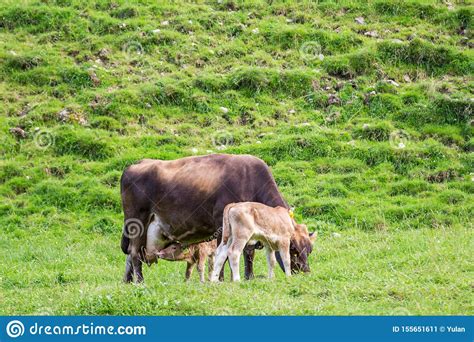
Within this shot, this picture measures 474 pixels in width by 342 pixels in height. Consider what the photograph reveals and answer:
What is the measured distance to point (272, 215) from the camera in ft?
45.4

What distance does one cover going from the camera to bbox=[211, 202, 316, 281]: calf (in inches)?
530

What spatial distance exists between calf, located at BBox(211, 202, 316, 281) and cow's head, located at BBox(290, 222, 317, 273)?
124 mm

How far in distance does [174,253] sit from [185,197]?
1.03m

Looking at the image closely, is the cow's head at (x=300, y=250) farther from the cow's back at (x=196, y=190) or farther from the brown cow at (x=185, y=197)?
the cow's back at (x=196, y=190)

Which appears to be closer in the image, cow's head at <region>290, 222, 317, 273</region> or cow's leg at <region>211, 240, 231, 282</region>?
cow's leg at <region>211, 240, 231, 282</region>

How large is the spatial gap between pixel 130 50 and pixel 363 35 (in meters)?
A: 7.46

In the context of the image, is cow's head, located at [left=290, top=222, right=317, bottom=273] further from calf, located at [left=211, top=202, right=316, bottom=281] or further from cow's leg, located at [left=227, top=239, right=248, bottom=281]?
cow's leg, located at [left=227, top=239, right=248, bottom=281]

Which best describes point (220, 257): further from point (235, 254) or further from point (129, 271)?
point (129, 271)

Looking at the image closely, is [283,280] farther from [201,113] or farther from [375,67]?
[375,67]

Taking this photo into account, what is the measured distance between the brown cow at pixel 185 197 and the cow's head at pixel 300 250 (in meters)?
0.02

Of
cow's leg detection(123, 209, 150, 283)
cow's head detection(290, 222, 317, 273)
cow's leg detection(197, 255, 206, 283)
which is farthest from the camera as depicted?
cow's leg detection(123, 209, 150, 283)

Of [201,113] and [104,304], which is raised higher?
[104,304]

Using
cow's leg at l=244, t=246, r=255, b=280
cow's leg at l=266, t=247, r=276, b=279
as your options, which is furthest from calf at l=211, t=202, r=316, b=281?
cow's leg at l=244, t=246, r=255, b=280

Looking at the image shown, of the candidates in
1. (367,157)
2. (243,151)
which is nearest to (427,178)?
(367,157)
